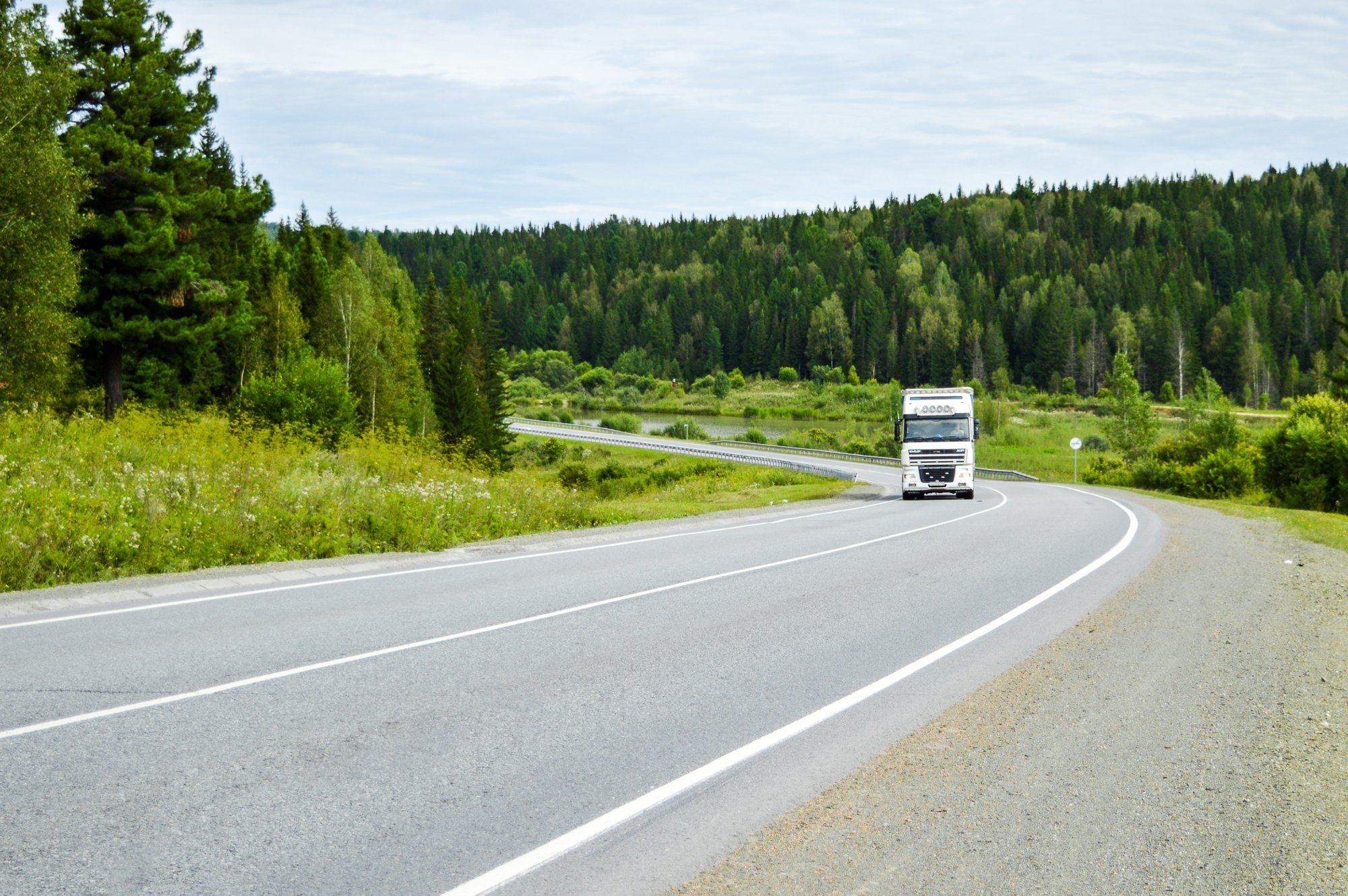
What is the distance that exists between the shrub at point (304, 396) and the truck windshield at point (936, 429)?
23070 millimetres

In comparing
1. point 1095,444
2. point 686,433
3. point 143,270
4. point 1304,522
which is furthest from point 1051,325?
point 143,270

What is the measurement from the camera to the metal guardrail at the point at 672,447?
174ft

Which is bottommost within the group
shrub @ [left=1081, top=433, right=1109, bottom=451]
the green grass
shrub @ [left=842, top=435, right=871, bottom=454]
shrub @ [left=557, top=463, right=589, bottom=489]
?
shrub @ [left=1081, top=433, right=1109, bottom=451]

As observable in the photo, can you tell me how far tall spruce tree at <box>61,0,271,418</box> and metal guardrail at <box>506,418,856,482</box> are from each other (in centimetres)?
2704

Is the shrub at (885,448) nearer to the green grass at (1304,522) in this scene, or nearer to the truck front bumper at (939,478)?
the green grass at (1304,522)

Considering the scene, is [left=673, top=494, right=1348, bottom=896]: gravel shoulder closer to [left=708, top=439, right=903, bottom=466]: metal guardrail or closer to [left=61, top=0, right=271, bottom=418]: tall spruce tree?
[left=61, top=0, right=271, bottom=418]: tall spruce tree

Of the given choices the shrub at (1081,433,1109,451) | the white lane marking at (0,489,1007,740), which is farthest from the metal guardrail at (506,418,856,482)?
the shrub at (1081,433,1109,451)

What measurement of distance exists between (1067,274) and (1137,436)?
414 feet

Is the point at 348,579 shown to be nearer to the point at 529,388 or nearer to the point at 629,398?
the point at 629,398

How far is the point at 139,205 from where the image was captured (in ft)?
112

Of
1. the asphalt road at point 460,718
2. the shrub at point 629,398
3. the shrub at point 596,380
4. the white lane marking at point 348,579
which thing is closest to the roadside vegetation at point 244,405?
the white lane marking at point 348,579

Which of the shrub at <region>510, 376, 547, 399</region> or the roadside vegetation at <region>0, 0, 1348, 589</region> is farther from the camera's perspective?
the shrub at <region>510, 376, 547, 399</region>

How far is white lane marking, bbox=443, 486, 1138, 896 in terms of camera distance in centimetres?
423

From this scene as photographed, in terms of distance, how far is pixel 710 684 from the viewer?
23.8 ft
